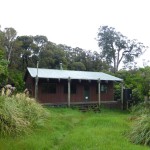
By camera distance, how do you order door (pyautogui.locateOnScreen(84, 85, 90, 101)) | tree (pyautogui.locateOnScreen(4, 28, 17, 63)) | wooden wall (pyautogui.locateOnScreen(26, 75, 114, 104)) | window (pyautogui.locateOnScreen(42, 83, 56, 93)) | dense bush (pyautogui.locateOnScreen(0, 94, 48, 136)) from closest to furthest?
1. dense bush (pyautogui.locateOnScreen(0, 94, 48, 136))
2. wooden wall (pyautogui.locateOnScreen(26, 75, 114, 104))
3. window (pyautogui.locateOnScreen(42, 83, 56, 93))
4. door (pyautogui.locateOnScreen(84, 85, 90, 101))
5. tree (pyautogui.locateOnScreen(4, 28, 17, 63))

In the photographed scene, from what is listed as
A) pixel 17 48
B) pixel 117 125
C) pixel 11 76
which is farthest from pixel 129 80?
pixel 117 125

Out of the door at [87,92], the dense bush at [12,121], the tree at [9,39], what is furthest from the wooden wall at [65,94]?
the dense bush at [12,121]

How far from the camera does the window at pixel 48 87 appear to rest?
25.1 meters

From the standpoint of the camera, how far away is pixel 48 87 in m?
25.3

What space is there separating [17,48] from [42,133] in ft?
96.6

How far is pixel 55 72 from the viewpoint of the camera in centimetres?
2619

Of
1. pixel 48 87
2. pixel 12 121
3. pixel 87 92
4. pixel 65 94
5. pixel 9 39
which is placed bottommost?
pixel 12 121

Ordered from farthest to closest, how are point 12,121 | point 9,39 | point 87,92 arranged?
point 9,39
point 87,92
point 12,121

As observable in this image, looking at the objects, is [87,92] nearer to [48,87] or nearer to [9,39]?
[48,87]

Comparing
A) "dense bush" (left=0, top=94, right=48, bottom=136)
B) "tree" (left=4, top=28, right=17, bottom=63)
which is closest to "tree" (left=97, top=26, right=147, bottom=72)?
"tree" (left=4, top=28, right=17, bottom=63)

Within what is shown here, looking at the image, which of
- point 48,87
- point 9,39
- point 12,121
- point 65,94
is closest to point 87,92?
point 65,94

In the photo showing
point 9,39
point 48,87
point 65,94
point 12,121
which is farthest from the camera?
point 9,39

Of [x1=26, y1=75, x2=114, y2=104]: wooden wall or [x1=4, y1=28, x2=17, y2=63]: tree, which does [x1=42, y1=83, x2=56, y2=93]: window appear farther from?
[x1=4, y1=28, x2=17, y2=63]: tree

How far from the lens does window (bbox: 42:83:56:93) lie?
82.3 ft
